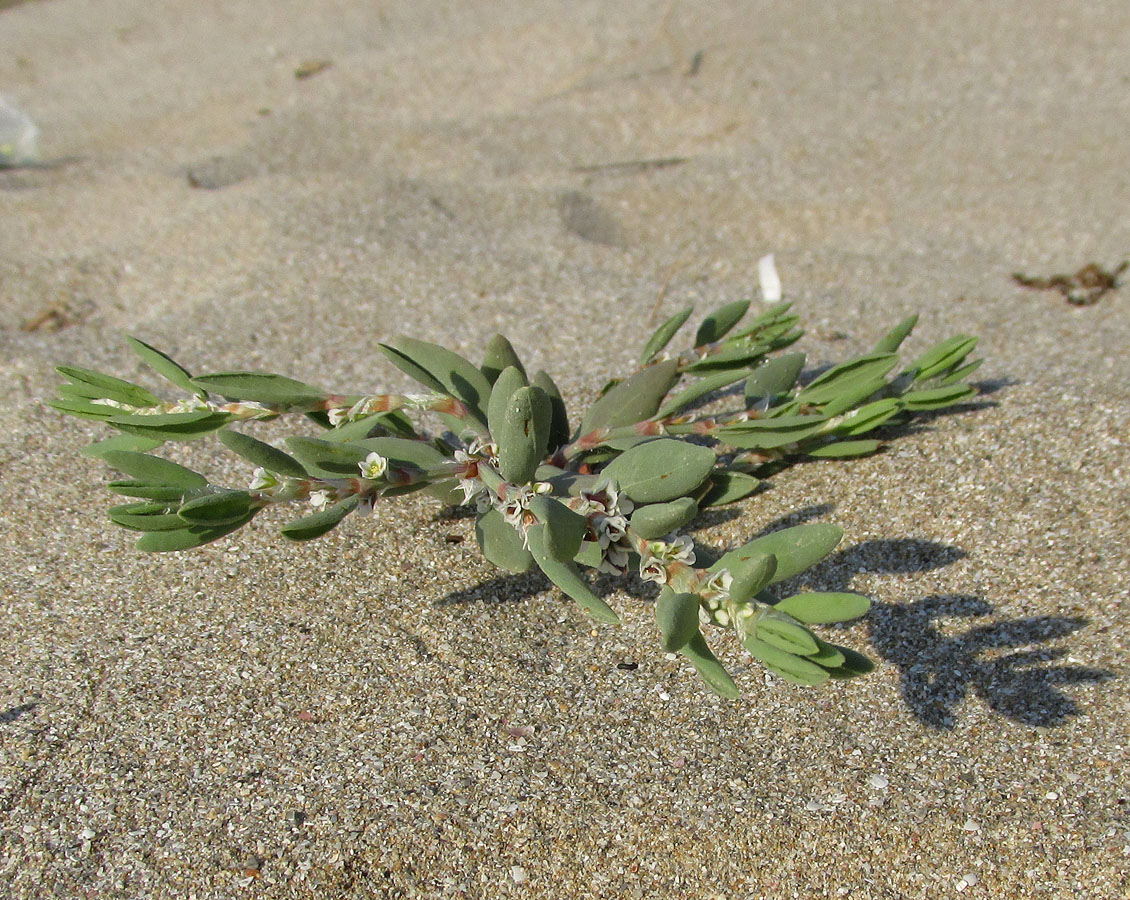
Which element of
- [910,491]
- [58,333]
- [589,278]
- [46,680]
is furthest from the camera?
[589,278]

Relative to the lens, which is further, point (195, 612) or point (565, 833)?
point (195, 612)

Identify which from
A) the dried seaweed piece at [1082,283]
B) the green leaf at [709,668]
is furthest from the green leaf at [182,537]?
the dried seaweed piece at [1082,283]

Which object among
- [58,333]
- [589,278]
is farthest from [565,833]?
[58,333]

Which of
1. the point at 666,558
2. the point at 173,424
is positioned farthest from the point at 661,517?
the point at 173,424

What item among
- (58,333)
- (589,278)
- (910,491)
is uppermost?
(910,491)

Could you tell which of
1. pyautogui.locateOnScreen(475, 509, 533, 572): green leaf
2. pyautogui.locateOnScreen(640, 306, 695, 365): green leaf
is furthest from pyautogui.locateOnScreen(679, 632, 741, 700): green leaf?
pyautogui.locateOnScreen(640, 306, 695, 365): green leaf

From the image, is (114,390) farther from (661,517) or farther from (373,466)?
(661,517)

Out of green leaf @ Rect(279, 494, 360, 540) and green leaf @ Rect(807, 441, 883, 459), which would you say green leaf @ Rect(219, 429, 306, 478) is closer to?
green leaf @ Rect(279, 494, 360, 540)

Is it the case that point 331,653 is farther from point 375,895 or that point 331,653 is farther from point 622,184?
point 622,184
